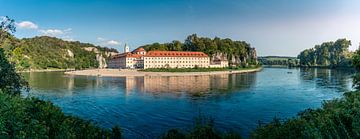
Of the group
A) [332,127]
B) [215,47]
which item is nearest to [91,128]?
[332,127]

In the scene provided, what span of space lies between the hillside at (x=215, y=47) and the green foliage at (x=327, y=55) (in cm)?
2999

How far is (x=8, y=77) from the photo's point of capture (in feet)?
43.2

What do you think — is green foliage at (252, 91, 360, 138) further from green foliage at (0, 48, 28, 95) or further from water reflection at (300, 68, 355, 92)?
water reflection at (300, 68, 355, 92)

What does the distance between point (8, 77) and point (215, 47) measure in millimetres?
102326

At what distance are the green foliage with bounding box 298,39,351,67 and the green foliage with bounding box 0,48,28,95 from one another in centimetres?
10612

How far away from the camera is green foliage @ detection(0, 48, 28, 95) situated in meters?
12.7

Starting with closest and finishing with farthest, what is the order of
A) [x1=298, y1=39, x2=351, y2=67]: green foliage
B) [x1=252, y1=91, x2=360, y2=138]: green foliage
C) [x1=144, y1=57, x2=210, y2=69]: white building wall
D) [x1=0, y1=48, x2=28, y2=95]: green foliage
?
[x1=252, y1=91, x2=360, y2=138]: green foliage < [x1=0, y1=48, x2=28, y2=95]: green foliage < [x1=144, y1=57, x2=210, y2=69]: white building wall < [x1=298, y1=39, x2=351, y2=67]: green foliage

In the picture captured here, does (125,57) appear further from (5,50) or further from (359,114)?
(359,114)

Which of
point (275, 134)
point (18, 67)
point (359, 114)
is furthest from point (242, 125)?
point (18, 67)

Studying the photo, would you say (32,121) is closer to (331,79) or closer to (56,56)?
(331,79)

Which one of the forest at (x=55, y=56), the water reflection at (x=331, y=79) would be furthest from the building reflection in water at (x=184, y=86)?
the forest at (x=55, y=56)

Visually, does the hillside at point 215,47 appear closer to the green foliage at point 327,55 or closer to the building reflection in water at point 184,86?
the green foliage at point 327,55

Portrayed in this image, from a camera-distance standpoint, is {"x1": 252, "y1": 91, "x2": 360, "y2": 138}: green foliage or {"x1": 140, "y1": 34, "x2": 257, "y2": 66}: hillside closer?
{"x1": 252, "y1": 91, "x2": 360, "y2": 138}: green foliage

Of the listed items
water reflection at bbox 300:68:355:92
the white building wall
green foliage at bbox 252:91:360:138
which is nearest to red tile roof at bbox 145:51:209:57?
the white building wall
